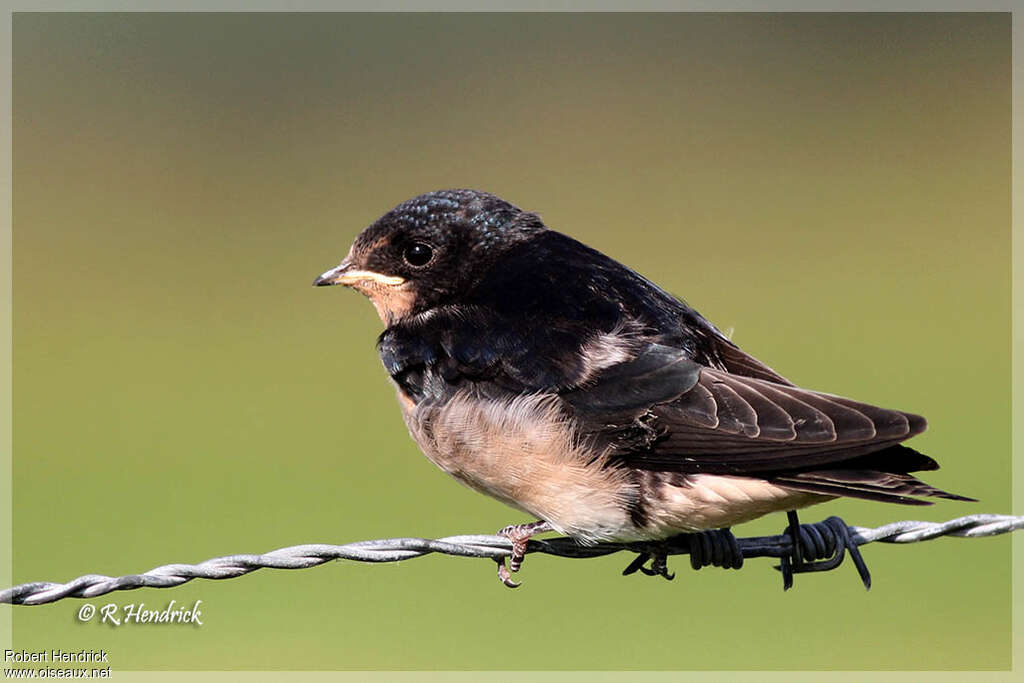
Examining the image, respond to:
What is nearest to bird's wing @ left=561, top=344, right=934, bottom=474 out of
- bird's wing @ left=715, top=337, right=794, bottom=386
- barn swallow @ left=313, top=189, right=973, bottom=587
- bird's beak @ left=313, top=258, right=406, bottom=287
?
barn swallow @ left=313, top=189, right=973, bottom=587

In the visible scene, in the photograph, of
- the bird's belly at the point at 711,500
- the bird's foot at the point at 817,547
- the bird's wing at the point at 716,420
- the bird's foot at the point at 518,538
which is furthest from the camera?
the bird's foot at the point at 518,538

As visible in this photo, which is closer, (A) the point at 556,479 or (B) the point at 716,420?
(B) the point at 716,420

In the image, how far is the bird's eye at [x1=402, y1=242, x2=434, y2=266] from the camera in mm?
4988

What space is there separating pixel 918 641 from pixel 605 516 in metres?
3.62

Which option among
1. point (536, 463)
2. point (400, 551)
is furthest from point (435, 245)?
point (400, 551)

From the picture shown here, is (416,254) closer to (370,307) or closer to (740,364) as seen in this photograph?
(740,364)

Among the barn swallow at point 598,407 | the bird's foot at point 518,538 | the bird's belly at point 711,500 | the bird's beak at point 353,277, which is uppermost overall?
the bird's beak at point 353,277

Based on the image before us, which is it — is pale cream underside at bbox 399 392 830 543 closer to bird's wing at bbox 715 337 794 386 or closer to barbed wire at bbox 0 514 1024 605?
barbed wire at bbox 0 514 1024 605

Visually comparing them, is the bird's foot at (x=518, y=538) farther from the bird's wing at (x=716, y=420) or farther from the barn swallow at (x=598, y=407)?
the bird's wing at (x=716, y=420)

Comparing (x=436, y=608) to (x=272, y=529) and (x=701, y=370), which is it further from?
(x=701, y=370)

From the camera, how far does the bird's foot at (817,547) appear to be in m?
4.25

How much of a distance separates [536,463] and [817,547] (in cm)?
87

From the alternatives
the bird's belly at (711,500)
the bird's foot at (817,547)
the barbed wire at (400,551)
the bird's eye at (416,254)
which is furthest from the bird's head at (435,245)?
the bird's foot at (817,547)

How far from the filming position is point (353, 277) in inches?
200
